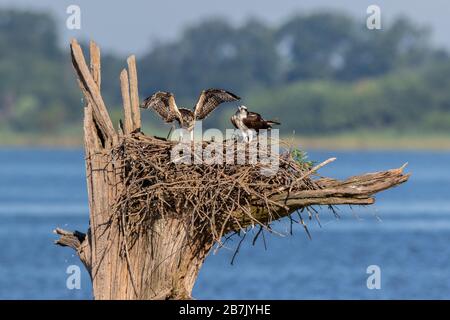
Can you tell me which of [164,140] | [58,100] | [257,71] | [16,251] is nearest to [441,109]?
[257,71]

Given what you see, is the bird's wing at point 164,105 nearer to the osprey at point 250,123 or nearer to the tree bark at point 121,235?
the tree bark at point 121,235

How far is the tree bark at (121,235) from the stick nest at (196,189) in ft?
0.22

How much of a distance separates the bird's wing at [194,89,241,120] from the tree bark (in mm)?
686

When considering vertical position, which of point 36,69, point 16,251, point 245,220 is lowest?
point 245,220

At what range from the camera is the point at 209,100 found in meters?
11.3

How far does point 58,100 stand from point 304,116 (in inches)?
913

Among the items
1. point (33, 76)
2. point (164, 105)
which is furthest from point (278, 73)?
point (164, 105)

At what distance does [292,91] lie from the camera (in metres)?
87.4

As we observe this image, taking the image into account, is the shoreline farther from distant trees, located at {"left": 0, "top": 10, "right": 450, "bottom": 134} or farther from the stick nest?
the stick nest

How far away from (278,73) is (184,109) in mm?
91677

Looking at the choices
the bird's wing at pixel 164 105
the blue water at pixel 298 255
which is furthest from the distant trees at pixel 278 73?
the bird's wing at pixel 164 105

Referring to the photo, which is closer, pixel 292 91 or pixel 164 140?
pixel 164 140
